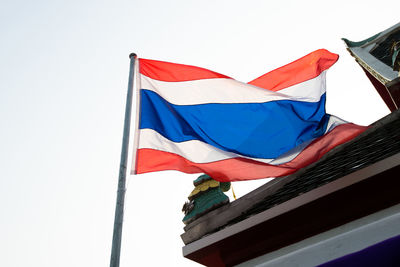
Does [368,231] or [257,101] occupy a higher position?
[257,101]

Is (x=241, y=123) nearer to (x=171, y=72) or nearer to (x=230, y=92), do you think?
(x=230, y=92)

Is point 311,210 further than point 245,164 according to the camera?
No

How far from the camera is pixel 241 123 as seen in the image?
499 centimetres

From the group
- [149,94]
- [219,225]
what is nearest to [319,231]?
[219,225]

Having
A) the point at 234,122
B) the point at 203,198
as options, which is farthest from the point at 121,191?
the point at 234,122

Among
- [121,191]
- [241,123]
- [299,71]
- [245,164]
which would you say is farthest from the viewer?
[299,71]

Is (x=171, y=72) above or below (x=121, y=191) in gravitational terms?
above

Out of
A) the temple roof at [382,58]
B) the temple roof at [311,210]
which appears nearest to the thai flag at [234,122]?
the temple roof at [311,210]

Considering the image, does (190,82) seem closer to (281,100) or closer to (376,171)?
(281,100)

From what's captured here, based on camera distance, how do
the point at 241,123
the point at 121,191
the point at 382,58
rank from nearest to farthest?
1. the point at 121,191
2. the point at 241,123
3. the point at 382,58

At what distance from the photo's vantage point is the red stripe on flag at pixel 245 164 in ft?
13.5

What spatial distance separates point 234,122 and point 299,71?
1290mm

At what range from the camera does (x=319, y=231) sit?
371 centimetres

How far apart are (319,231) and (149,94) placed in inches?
98.2
